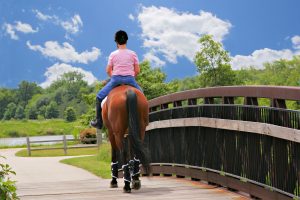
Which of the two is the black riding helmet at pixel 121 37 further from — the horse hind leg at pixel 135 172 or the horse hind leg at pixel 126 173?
the horse hind leg at pixel 135 172

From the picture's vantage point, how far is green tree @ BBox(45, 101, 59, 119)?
529 ft

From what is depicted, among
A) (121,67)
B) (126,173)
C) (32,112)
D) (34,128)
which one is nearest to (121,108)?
(121,67)

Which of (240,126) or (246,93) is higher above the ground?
(246,93)

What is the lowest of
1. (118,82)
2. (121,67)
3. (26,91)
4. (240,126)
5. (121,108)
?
(240,126)

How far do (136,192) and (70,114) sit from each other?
135 meters

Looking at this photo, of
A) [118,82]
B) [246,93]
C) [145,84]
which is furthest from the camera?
[145,84]

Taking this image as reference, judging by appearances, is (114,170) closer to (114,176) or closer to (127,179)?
(114,176)

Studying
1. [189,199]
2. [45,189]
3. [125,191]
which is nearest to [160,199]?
[189,199]

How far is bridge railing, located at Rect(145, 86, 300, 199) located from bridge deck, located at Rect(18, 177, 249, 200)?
0.20 m

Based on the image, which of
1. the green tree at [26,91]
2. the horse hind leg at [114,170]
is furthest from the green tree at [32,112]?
the horse hind leg at [114,170]

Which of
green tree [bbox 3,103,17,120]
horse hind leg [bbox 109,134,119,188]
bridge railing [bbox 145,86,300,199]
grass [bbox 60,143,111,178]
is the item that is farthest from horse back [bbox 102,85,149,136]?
green tree [bbox 3,103,17,120]

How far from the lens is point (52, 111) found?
537 ft

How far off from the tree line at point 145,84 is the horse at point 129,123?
294cm

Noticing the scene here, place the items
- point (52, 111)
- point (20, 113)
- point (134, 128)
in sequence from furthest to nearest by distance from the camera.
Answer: point (20, 113)
point (52, 111)
point (134, 128)
